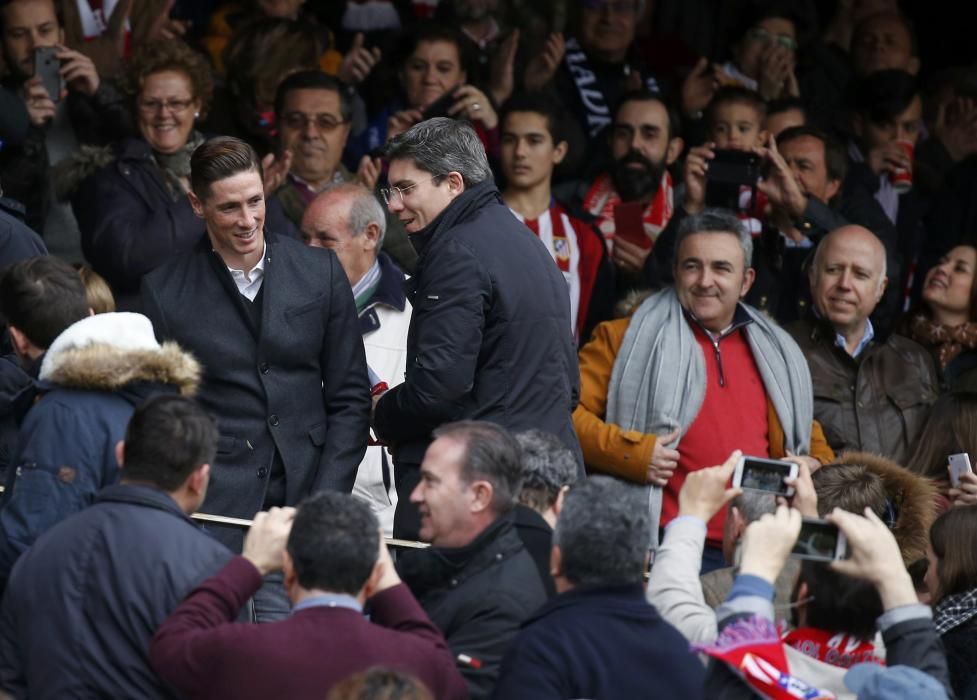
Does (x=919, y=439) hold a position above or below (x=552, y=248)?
below

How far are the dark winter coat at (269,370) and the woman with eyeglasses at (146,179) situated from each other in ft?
4.62

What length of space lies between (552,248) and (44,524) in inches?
147

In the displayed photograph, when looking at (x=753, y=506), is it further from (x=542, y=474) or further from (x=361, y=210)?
(x=361, y=210)

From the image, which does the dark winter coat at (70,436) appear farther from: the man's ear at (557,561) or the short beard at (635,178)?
the short beard at (635,178)

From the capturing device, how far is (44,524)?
4812 millimetres

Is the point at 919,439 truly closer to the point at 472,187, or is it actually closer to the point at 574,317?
the point at 574,317

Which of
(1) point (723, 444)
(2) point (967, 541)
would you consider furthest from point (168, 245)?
(2) point (967, 541)

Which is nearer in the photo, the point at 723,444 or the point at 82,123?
the point at 723,444

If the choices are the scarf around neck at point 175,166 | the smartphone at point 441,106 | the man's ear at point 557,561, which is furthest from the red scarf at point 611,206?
the man's ear at point 557,561

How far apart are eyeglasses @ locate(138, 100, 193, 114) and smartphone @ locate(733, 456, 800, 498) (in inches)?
136

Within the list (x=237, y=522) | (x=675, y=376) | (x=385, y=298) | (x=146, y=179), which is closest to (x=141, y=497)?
(x=237, y=522)

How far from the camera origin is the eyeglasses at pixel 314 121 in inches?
313

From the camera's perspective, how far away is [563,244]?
8.19 m

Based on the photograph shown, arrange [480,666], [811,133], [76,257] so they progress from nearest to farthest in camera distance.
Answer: [480,666]
[76,257]
[811,133]
